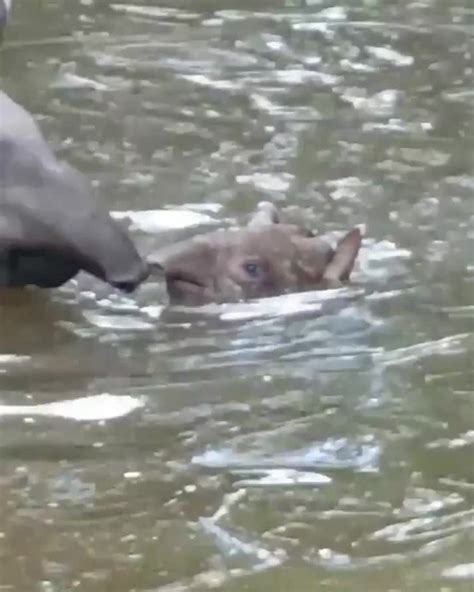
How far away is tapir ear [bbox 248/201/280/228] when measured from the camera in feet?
10.9

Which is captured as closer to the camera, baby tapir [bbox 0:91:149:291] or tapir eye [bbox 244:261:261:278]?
baby tapir [bbox 0:91:149:291]

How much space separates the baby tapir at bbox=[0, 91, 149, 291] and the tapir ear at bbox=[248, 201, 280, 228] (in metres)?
0.33

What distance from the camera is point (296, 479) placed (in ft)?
7.68

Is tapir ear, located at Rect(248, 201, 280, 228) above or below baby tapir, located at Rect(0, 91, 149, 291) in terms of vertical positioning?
below

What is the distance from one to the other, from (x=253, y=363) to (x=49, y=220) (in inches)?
Result: 21.2

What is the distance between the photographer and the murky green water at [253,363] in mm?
2133

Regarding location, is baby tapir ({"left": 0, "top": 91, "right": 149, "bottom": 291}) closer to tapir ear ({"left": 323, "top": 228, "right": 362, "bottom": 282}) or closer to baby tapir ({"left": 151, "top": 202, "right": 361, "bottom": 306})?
baby tapir ({"left": 151, "top": 202, "right": 361, "bottom": 306})

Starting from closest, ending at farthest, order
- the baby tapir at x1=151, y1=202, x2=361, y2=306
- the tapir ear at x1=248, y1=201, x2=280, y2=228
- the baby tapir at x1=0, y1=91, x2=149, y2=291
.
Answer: the baby tapir at x1=0, y1=91, x2=149, y2=291, the baby tapir at x1=151, y1=202, x2=361, y2=306, the tapir ear at x1=248, y1=201, x2=280, y2=228

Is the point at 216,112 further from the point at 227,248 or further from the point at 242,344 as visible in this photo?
the point at 242,344

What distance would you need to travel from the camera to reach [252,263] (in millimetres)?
3166

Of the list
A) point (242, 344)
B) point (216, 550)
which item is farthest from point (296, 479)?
point (242, 344)

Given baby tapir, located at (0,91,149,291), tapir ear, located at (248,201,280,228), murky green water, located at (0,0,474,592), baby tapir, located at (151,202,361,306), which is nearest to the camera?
murky green water, located at (0,0,474,592)

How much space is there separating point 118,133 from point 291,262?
126 centimetres

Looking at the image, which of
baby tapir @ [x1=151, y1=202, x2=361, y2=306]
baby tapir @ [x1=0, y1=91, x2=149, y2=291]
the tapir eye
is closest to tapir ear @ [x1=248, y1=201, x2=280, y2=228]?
baby tapir @ [x1=151, y1=202, x2=361, y2=306]
